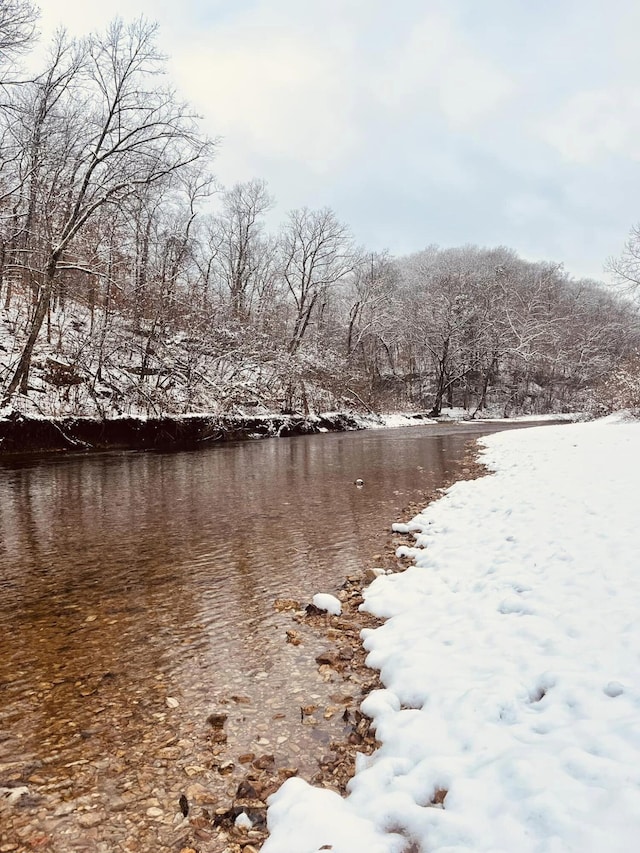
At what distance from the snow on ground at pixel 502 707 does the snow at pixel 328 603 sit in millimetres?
276

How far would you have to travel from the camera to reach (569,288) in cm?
7331

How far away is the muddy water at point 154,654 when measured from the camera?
250cm

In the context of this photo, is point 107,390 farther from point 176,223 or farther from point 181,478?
point 176,223

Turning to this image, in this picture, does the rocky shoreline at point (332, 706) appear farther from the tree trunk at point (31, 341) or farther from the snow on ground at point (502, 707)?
the tree trunk at point (31, 341)

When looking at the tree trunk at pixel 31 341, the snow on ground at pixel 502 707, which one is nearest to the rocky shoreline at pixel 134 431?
the tree trunk at pixel 31 341

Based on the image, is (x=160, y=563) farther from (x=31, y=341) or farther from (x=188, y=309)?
(x=188, y=309)

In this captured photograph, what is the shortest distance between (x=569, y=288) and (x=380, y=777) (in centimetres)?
8349

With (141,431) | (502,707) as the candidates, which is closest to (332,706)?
(502,707)

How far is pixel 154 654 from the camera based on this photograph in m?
3.93

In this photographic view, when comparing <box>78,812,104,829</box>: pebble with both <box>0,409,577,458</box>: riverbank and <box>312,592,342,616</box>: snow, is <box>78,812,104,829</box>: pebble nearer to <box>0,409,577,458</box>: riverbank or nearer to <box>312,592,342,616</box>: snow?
<box>312,592,342,616</box>: snow

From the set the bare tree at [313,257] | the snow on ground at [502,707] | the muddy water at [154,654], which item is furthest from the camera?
the bare tree at [313,257]

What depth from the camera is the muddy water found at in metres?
2.50

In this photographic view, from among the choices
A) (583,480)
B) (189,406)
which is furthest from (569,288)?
(583,480)

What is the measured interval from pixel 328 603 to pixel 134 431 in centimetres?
1608
